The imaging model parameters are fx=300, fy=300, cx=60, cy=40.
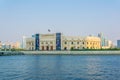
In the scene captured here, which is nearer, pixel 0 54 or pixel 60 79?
pixel 60 79

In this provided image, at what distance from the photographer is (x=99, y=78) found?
1965 inches

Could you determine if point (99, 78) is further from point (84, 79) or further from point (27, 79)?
point (27, 79)

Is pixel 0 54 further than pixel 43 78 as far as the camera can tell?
Yes

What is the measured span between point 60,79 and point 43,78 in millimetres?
2992

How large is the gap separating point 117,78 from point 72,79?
7.61 m

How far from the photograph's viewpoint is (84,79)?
48719 millimetres

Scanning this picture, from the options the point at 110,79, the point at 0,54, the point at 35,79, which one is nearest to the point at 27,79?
the point at 35,79

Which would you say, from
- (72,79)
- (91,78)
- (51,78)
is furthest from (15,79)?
(91,78)

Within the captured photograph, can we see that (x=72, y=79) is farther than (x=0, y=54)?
No

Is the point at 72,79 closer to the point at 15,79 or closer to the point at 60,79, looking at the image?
the point at 60,79

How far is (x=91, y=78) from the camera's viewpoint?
4988cm

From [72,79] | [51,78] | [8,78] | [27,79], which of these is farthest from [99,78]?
[8,78]

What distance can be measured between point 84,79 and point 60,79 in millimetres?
3903

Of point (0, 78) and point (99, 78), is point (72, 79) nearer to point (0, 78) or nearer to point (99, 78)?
point (99, 78)
